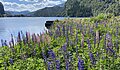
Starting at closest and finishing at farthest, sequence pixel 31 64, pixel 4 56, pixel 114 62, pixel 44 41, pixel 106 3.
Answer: pixel 114 62, pixel 31 64, pixel 4 56, pixel 44 41, pixel 106 3

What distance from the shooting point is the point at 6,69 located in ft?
24.6

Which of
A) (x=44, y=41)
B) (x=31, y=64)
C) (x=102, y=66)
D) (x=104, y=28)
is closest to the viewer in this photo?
(x=102, y=66)

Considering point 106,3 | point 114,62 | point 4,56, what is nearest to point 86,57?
point 114,62

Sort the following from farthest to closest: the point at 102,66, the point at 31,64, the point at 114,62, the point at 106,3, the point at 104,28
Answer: the point at 106,3 → the point at 104,28 → the point at 31,64 → the point at 114,62 → the point at 102,66

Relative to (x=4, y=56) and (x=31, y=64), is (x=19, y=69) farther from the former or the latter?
(x=4, y=56)

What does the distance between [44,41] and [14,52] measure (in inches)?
44.6

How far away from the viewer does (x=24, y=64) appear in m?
7.76

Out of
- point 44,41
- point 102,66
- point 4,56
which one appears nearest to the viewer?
point 102,66

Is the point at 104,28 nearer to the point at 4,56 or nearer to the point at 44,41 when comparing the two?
the point at 44,41

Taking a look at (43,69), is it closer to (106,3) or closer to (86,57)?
(86,57)

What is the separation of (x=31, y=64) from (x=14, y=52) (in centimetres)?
191

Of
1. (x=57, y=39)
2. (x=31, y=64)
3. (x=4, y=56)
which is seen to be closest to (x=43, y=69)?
(x=31, y=64)

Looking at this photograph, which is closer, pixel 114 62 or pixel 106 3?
→ pixel 114 62

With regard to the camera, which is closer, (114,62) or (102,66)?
(102,66)
